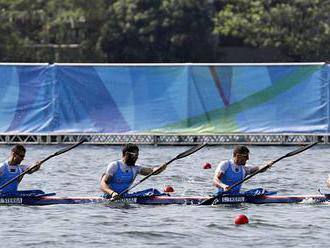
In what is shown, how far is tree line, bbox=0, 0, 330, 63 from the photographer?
7100cm

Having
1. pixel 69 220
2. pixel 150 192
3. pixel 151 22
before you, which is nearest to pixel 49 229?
pixel 69 220

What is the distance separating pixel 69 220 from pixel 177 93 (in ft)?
49.8

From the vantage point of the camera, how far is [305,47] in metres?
71.8

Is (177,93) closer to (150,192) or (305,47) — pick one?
(150,192)

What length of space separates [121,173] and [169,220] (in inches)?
95.7

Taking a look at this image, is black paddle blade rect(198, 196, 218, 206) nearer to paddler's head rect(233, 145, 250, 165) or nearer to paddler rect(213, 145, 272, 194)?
paddler rect(213, 145, 272, 194)

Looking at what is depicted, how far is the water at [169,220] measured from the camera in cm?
2162

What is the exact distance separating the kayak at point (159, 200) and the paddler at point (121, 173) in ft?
0.88

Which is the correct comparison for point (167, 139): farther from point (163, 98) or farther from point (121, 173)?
point (121, 173)

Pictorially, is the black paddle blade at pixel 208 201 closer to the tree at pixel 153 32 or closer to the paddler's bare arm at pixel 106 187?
the paddler's bare arm at pixel 106 187

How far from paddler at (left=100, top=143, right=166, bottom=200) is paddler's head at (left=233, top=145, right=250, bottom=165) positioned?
4.97ft

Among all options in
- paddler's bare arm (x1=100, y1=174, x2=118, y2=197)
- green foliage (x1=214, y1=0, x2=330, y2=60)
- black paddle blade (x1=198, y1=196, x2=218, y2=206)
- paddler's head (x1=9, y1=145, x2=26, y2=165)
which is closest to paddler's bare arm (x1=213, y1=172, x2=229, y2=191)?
black paddle blade (x1=198, y1=196, x2=218, y2=206)

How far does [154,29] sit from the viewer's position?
70.8 metres

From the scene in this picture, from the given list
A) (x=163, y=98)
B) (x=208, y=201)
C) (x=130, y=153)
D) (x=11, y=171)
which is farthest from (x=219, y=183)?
(x=163, y=98)
